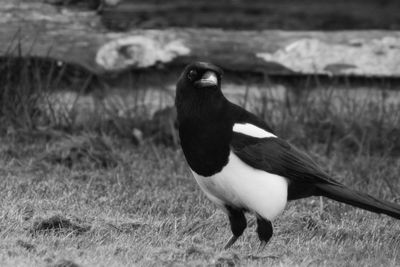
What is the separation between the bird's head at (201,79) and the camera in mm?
4176

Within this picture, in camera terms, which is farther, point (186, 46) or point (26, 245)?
point (186, 46)

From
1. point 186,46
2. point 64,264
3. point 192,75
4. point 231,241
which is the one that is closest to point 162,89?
point 186,46

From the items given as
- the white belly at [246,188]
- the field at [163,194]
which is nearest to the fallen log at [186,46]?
the field at [163,194]

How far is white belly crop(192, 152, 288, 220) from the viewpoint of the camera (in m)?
4.11

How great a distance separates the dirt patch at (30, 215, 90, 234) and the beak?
0.81m

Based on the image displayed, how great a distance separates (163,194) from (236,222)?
1.04 metres

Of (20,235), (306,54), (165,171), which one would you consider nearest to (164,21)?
(306,54)

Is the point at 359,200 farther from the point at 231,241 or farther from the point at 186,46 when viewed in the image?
the point at 186,46

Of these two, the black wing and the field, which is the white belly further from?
the field

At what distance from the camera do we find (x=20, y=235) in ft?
13.0

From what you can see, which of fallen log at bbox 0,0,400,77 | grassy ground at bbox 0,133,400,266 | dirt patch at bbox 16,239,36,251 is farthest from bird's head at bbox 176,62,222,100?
fallen log at bbox 0,0,400,77

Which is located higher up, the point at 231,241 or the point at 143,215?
the point at 231,241

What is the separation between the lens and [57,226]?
13.7 ft

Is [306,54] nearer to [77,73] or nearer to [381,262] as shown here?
[77,73]
